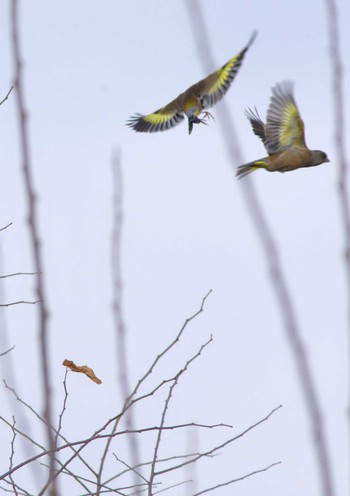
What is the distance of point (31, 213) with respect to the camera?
2.81 m

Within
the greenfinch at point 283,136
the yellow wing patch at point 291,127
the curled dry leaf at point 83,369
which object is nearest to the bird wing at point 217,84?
the greenfinch at point 283,136

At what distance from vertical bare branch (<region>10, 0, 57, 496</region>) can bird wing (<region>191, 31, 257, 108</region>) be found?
2.89 ft

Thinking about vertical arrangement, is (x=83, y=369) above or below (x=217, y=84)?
below

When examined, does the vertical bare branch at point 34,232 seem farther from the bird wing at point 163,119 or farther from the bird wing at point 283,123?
the bird wing at point 283,123

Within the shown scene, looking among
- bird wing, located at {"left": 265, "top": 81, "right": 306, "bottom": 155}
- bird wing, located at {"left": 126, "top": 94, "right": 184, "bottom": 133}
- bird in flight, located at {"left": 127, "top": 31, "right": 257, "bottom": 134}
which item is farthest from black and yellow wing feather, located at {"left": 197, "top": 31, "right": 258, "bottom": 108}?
bird wing, located at {"left": 265, "top": 81, "right": 306, "bottom": 155}

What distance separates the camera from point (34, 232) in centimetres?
276

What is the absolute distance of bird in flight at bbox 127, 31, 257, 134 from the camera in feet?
12.3

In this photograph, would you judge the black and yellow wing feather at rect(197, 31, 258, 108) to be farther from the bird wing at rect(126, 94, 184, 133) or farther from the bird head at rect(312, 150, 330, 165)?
the bird head at rect(312, 150, 330, 165)

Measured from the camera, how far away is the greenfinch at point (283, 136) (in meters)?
4.57

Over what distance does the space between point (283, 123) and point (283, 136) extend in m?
0.12

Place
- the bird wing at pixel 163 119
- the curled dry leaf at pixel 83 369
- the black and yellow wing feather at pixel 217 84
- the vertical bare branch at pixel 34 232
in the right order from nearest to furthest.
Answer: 1. the vertical bare branch at pixel 34 232
2. the curled dry leaf at pixel 83 369
3. the black and yellow wing feather at pixel 217 84
4. the bird wing at pixel 163 119

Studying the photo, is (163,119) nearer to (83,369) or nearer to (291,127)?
(291,127)

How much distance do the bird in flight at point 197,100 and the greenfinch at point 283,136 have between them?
0.43 metres

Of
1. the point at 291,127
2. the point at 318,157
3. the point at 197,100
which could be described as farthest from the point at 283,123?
the point at 197,100
